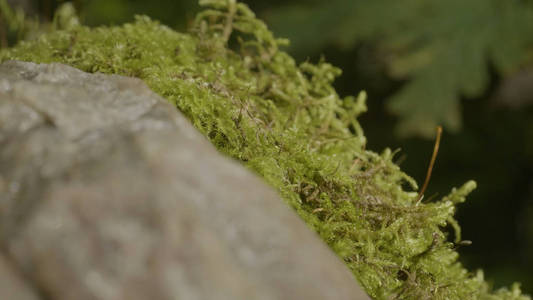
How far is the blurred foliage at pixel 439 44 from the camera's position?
2477 mm

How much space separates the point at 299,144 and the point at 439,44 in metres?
1.87

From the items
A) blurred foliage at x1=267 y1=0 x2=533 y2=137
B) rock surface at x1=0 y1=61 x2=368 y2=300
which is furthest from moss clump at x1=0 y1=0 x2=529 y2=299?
blurred foliage at x1=267 y1=0 x2=533 y2=137

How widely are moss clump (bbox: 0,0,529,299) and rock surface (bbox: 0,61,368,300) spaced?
0.22 metres

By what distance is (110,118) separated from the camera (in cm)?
72

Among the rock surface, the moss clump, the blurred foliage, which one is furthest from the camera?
the blurred foliage

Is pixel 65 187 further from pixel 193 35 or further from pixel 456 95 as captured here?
pixel 456 95

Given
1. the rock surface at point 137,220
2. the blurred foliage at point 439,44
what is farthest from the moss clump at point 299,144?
the blurred foliage at point 439,44

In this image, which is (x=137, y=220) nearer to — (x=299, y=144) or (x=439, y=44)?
(x=299, y=144)

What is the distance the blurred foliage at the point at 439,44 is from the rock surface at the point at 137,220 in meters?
1.96

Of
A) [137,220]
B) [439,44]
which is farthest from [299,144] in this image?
[439,44]

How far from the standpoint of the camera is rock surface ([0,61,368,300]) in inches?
22.6

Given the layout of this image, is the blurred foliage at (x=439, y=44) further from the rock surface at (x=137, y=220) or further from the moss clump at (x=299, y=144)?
the rock surface at (x=137, y=220)

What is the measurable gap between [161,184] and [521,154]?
3660 millimetres

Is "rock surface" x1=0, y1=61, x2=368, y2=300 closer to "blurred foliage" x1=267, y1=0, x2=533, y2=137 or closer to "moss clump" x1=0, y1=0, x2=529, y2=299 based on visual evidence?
"moss clump" x1=0, y1=0, x2=529, y2=299
